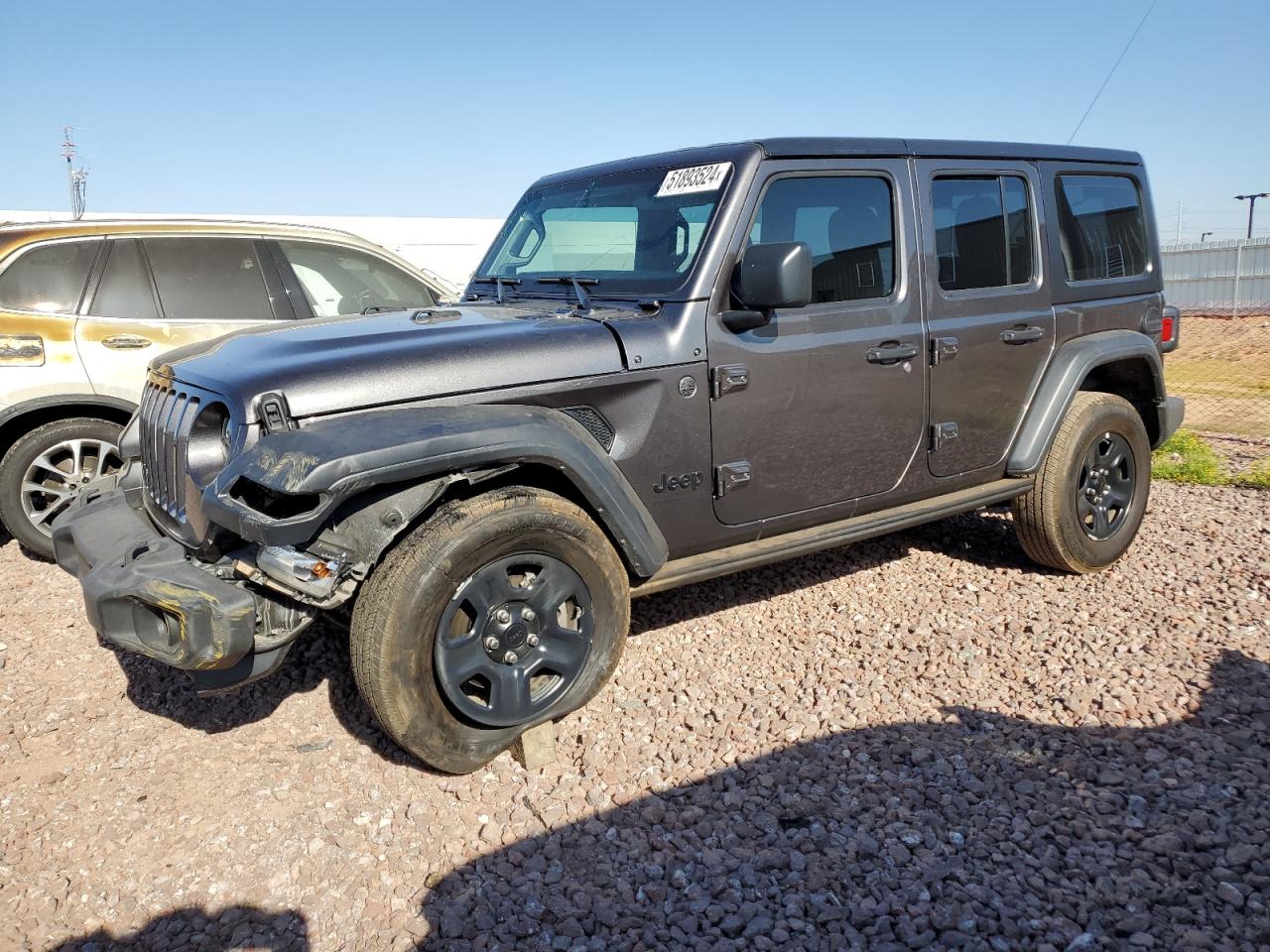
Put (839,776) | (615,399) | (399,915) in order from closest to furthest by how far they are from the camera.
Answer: (399,915) → (839,776) → (615,399)

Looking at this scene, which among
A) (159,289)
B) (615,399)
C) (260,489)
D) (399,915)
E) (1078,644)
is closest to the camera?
(399,915)

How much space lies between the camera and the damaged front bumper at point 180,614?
2.73 m

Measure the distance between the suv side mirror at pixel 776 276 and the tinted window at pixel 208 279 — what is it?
3.65 m

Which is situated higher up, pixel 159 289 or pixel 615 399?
pixel 159 289

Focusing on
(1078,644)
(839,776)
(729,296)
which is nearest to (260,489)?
(729,296)

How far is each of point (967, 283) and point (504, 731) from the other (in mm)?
2842

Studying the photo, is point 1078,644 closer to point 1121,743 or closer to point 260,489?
point 1121,743

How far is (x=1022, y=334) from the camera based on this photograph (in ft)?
14.7

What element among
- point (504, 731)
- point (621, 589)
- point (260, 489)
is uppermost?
point (260, 489)

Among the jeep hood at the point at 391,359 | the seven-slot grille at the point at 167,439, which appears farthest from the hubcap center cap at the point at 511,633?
the seven-slot grille at the point at 167,439

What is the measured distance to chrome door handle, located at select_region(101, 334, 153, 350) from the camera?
5480 mm

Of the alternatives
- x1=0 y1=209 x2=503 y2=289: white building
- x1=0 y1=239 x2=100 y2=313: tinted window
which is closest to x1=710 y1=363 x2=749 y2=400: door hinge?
x1=0 y1=239 x2=100 y2=313: tinted window

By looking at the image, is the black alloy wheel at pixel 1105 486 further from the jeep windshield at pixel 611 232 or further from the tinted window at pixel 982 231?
the jeep windshield at pixel 611 232

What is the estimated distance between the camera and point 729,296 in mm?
3615
